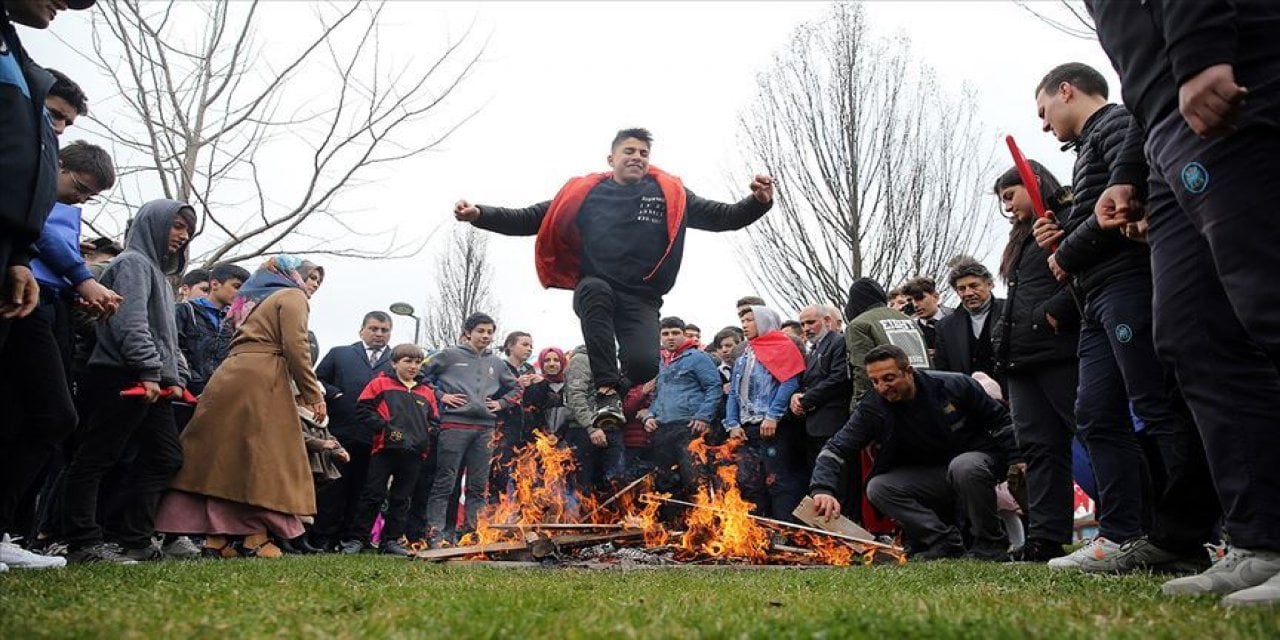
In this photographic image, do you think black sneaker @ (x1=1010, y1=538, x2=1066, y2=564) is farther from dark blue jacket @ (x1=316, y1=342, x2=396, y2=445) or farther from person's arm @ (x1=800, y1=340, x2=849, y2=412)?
dark blue jacket @ (x1=316, y1=342, x2=396, y2=445)

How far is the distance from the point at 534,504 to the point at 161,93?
673 cm

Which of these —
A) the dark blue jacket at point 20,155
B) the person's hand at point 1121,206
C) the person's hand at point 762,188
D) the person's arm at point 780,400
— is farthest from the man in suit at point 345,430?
the person's hand at point 1121,206

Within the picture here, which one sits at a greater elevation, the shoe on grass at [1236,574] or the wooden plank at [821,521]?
the shoe on grass at [1236,574]

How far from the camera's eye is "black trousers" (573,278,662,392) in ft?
19.4

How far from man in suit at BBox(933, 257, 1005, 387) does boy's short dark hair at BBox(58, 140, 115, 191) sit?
623cm

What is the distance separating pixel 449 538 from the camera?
9.27 metres

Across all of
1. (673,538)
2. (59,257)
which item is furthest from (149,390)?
(673,538)

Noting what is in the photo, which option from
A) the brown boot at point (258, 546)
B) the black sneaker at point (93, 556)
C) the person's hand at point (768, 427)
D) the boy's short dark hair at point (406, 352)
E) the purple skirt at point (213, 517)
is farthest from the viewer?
the boy's short dark hair at point (406, 352)

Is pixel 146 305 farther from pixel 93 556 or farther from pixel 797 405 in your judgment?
pixel 797 405

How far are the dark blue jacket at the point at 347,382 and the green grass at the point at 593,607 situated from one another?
4.63 meters

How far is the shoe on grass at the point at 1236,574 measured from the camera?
2559 millimetres

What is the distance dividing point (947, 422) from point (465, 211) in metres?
3.96

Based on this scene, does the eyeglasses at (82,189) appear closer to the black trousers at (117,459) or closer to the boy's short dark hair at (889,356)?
the black trousers at (117,459)

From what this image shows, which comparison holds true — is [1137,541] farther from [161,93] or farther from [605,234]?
[161,93]
